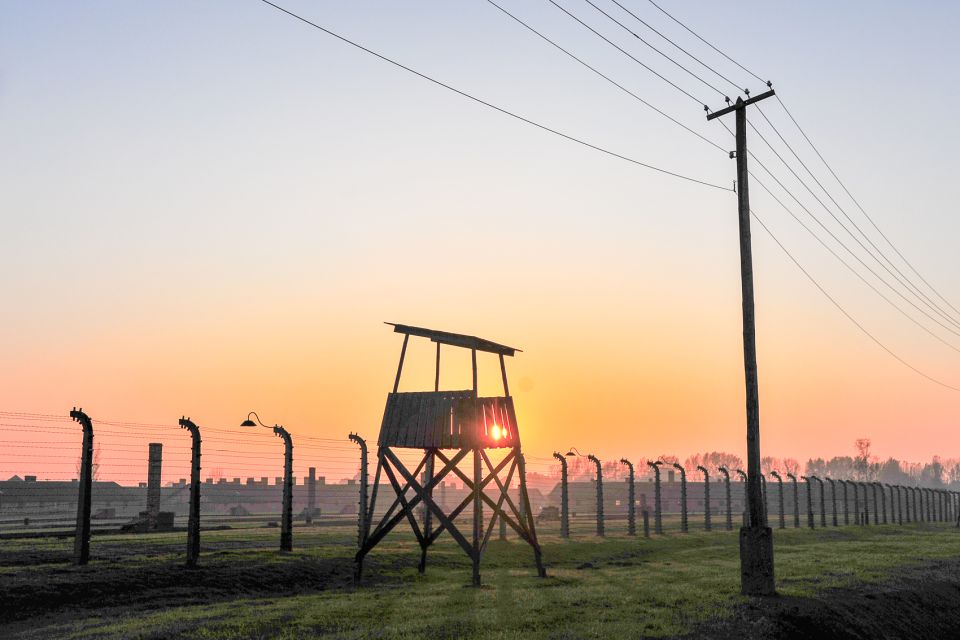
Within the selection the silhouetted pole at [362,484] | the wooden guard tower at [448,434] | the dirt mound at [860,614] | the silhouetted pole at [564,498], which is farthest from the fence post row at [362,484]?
the dirt mound at [860,614]

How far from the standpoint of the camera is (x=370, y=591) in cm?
1789

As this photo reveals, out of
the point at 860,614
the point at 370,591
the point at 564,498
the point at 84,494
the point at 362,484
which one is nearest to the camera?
the point at 860,614

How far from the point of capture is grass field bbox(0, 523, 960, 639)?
13.2 metres

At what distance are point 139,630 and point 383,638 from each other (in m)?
3.80

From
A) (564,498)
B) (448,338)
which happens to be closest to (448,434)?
(448,338)

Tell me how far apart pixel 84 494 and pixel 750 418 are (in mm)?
15464

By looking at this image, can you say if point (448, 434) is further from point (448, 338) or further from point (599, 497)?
point (599, 497)

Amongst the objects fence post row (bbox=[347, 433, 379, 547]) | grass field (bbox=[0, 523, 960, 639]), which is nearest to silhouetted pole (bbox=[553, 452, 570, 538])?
grass field (bbox=[0, 523, 960, 639])

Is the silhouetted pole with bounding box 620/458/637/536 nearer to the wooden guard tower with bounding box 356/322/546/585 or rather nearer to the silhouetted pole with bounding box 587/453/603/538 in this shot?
the silhouetted pole with bounding box 587/453/603/538

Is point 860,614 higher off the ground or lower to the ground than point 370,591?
lower

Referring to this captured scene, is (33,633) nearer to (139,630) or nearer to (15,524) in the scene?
(139,630)

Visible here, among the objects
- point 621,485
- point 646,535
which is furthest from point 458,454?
point 621,485

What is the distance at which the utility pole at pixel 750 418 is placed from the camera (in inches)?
671

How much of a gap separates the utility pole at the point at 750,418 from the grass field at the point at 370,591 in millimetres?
670
